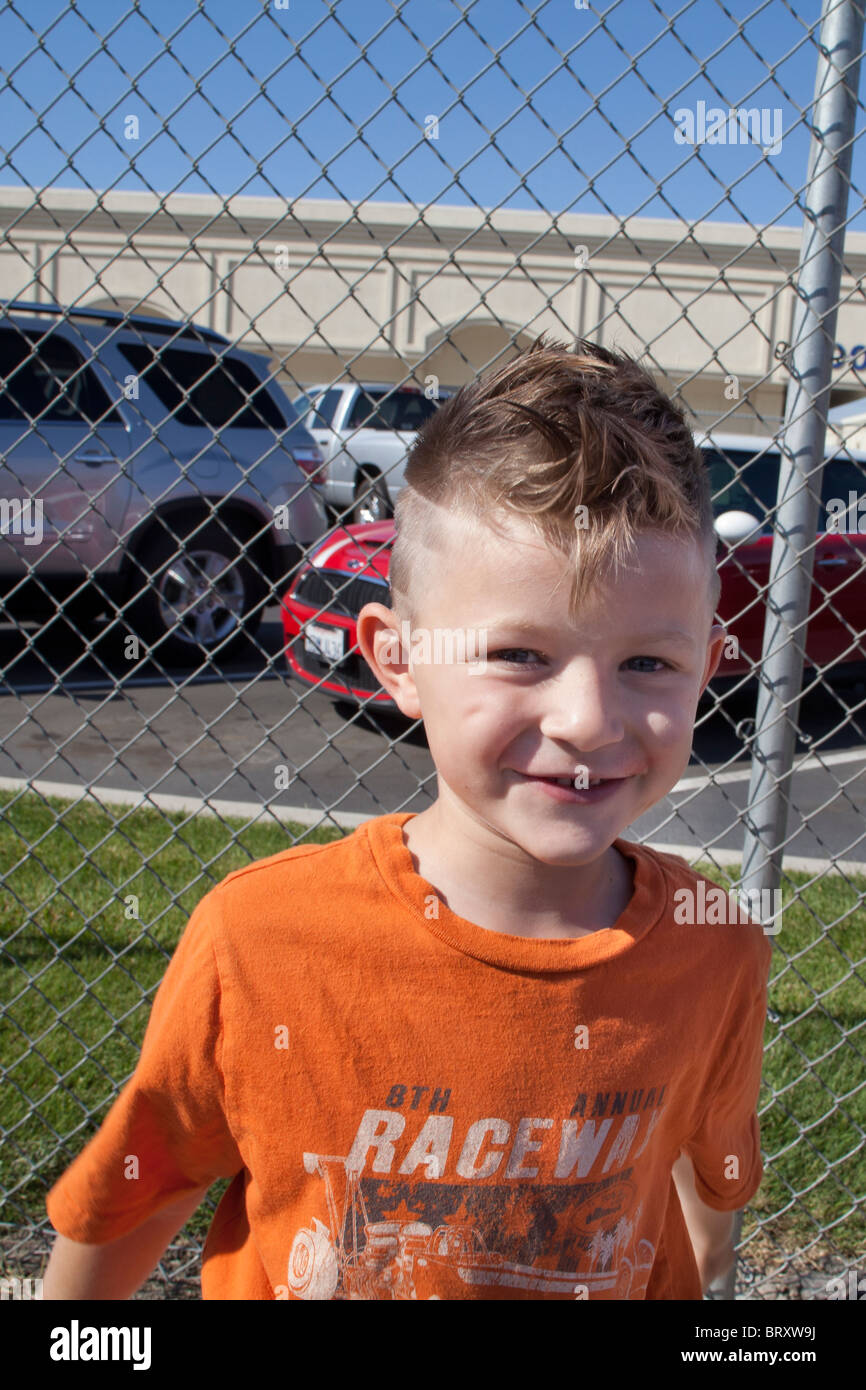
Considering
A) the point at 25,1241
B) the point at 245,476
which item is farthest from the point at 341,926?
the point at 25,1241

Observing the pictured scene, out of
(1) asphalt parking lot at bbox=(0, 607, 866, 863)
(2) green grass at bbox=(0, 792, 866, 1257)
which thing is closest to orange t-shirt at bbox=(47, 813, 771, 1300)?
(2) green grass at bbox=(0, 792, 866, 1257)

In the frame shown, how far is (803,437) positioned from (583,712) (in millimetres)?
1173

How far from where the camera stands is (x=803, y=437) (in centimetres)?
198

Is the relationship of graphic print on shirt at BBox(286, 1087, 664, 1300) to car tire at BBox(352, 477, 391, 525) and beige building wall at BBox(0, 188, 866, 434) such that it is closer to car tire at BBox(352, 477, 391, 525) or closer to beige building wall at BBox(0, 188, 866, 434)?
car tire at BBox(352, 477, 391, 525)

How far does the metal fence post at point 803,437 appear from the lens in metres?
1.88

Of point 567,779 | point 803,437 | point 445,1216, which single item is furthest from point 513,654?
point 803,437

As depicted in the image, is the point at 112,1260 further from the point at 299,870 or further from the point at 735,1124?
the point at 735,1124

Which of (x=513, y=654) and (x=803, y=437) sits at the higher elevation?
(x=803, y=437)

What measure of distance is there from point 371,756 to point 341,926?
455 cm

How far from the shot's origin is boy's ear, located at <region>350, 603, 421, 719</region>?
1246 mm

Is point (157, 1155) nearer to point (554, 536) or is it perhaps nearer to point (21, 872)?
point (554, 536)

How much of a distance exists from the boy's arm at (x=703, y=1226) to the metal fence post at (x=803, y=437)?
1.20ft

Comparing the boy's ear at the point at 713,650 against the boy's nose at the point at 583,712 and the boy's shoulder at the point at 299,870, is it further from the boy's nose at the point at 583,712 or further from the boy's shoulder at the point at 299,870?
the boy's shoulder at the point at 299,870
